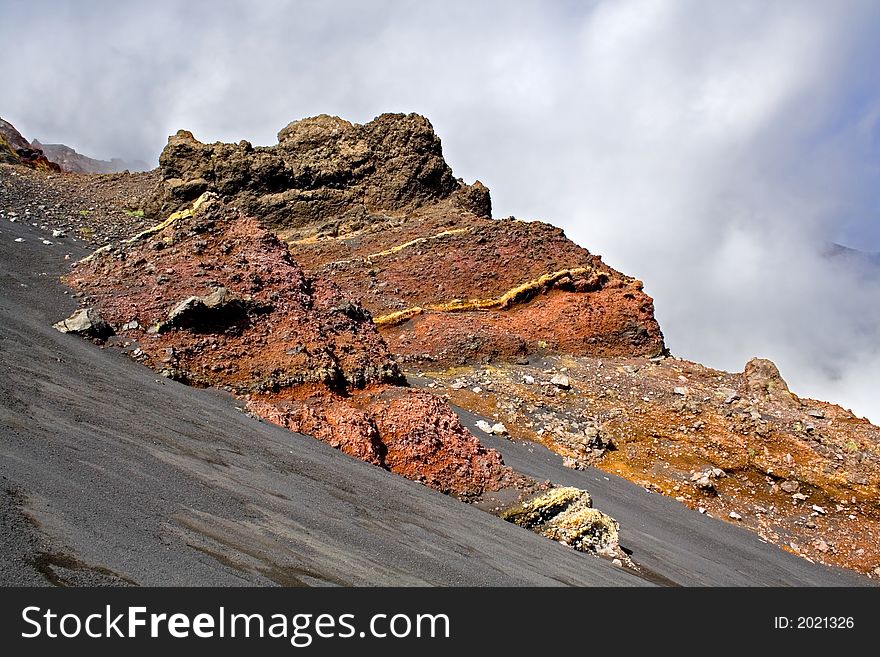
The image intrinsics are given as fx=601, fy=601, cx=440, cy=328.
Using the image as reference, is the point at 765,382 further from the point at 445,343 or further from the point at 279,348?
the point at 279,348

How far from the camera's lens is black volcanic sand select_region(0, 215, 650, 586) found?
14.8 feet

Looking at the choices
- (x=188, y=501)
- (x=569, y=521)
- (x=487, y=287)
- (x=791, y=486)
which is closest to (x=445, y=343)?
(x=487, y=287)

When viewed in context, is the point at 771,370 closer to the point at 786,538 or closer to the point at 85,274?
the point at 786,538

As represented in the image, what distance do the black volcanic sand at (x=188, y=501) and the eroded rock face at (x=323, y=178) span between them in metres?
17.8

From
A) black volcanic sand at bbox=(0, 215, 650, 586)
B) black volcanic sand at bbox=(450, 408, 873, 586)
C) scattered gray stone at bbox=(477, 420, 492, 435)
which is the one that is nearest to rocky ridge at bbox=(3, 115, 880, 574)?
scattered gray stone at bbox=(477, 420, 492, 435)

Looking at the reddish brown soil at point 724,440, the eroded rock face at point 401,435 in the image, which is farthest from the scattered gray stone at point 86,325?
the reddish brown soil at point 724,440

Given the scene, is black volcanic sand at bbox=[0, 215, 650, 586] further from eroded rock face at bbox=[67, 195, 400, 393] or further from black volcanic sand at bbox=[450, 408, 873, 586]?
black volcanic sand at bbox=[450, 408, 873, 586]

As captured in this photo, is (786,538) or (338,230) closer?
(786,538)

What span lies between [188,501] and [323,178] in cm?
2516

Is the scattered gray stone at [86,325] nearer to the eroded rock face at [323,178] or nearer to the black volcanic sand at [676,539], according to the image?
the black volcanic sand at [676,539]

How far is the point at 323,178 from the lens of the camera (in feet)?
95.6

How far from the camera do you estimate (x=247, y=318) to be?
1227 centimetres
